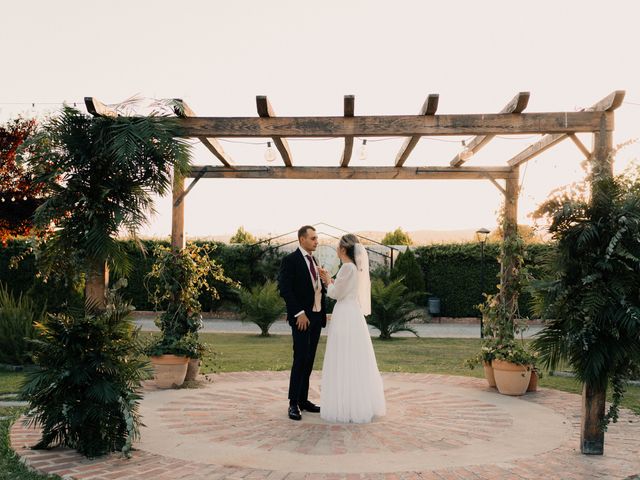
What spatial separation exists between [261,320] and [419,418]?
32.0 feet

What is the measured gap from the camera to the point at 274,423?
6141mm

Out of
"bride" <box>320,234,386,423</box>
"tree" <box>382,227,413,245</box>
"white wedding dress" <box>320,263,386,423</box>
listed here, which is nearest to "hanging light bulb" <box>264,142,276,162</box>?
"bride" <box>320,234,386,423</box>

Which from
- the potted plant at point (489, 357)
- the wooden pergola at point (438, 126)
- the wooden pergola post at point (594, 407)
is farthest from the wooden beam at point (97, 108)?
the potted plant at point (489, 357)

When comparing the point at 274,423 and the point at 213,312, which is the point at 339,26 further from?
the point at 213,312

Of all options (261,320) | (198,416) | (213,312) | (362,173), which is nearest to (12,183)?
(213,312)

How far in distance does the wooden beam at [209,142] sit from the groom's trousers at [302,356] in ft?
7.65

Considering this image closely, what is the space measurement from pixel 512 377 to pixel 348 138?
359cm

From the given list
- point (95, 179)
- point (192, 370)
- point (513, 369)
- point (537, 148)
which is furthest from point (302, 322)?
point (537, 148)

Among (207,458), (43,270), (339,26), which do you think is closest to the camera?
(207,458)

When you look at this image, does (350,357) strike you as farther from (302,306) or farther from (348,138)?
(348,138)

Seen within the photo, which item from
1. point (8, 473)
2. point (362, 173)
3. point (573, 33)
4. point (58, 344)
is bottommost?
point (8, 473)

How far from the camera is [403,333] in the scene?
1716cm

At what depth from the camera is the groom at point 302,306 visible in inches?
251

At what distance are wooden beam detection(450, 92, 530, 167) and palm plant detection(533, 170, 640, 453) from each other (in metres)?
1.32
